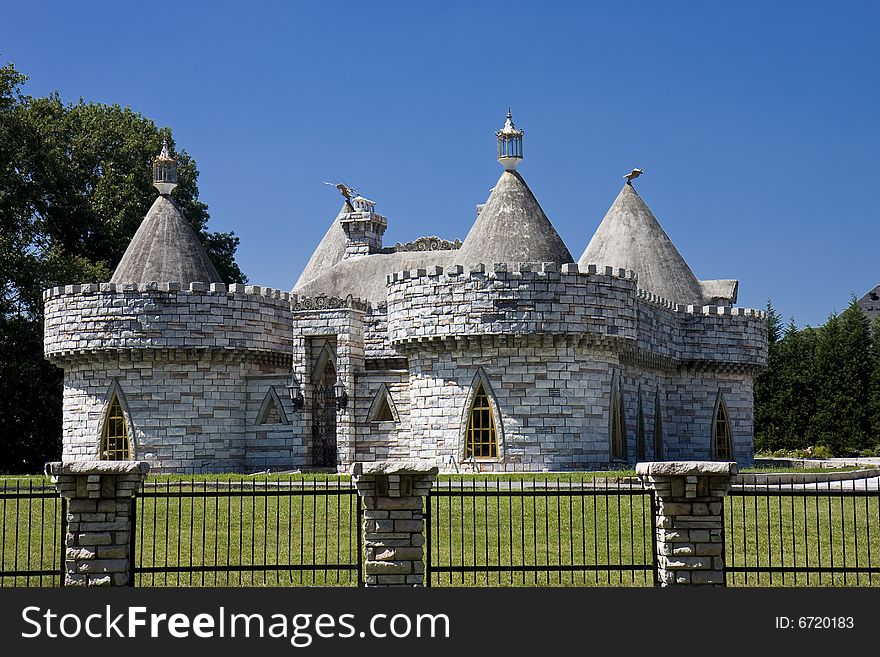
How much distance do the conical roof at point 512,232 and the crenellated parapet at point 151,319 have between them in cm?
600

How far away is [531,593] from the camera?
13.0 m

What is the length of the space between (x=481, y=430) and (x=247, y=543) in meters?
12.1

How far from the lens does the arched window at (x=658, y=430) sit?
36219 mm

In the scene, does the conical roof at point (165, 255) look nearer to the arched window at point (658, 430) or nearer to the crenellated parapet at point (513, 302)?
the crenellated parapet at point (513, 302)

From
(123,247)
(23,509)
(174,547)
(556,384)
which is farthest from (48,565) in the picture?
(123,247)

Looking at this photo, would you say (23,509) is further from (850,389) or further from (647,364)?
(850,389)

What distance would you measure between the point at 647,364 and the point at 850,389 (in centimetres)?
2165

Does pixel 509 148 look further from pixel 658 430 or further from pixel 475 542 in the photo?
pixel 475 542

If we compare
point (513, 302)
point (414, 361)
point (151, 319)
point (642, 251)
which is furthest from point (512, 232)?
point (151, 319)

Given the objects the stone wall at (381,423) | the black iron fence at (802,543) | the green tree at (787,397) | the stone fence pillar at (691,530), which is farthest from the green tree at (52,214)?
the stone fence pillar at (691,530)

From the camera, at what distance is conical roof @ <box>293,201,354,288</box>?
4559 cm

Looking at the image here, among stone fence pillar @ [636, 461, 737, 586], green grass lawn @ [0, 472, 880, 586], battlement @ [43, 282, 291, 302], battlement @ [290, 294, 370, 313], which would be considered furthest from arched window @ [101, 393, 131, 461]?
stone fence pillar @ [636, 461, 737, 586]

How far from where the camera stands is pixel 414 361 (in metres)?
31.4

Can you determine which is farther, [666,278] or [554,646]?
[666,278]
